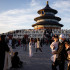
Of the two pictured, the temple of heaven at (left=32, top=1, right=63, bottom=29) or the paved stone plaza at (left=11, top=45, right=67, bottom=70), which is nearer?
the paved stone plaza at (left=11, top=45, right=67, bottom=70)

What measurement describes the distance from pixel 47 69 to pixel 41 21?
36728 mm

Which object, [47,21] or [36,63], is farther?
[47,21]

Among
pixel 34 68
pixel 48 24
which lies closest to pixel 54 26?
pixel 48 24

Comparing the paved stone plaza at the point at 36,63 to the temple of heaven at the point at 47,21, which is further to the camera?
the temple of heaven at the point at 47,21

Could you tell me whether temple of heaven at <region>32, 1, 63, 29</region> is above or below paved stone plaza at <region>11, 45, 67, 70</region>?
above

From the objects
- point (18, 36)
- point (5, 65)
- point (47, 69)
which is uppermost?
point (18, 36)

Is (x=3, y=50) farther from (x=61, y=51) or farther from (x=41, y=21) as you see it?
(x=41, y=21)

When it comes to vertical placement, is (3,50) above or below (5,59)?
above

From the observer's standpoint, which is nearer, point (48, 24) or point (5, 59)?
point (5, 59)

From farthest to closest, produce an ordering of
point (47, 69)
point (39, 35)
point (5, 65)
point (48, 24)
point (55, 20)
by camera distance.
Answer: point (55, 20) < point (48, 24) < point (39, 35) < point (47, 69) < point (5, 65)

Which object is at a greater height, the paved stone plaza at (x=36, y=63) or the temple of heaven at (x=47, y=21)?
the temple of heaven at (x=47, y=21)

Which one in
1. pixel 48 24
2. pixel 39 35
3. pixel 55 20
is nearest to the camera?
pixel 39 35

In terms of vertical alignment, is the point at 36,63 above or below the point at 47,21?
below

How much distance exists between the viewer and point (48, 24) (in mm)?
39594
